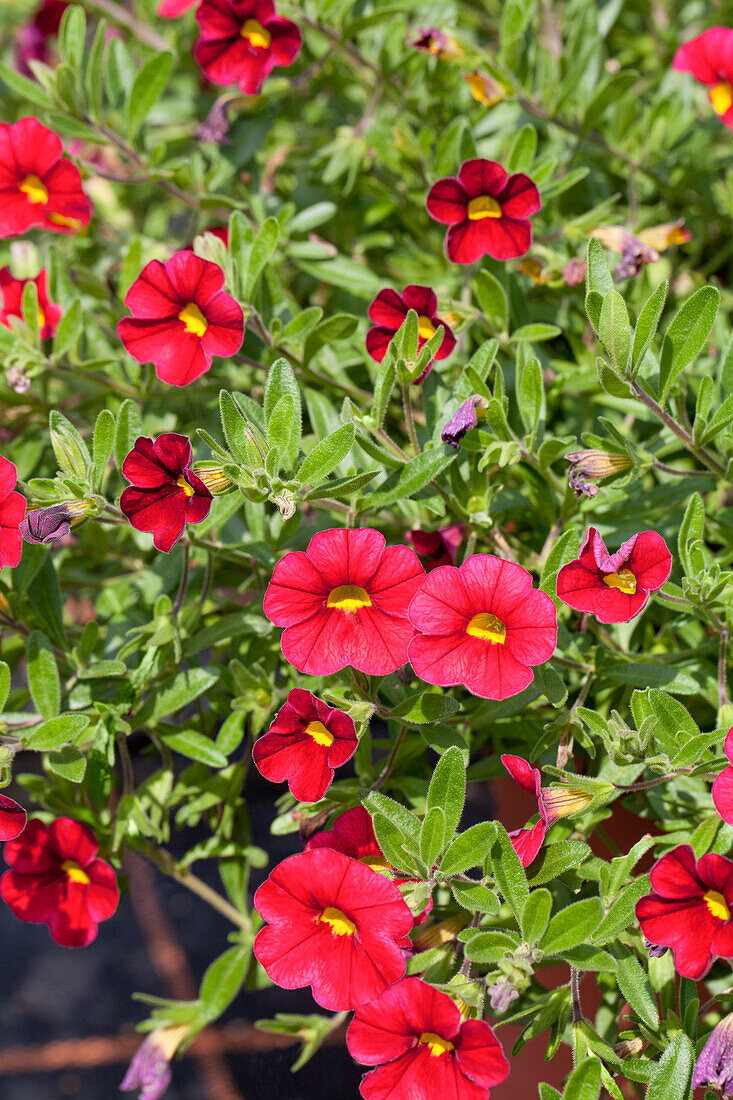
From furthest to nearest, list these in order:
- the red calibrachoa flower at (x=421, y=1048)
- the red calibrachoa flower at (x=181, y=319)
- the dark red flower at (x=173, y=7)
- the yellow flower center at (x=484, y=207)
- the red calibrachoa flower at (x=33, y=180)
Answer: the dark red flower at (x=173, y=7) < the red calibrachoa flower at (x=33, y=180) < the yellow flower center at (x=484, y=207) < the red calibrachoa flower at (x=181, y=319) < the red calibrachoa flower at (x=421, y=1048)

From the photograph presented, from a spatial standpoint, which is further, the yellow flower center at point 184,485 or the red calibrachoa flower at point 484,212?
the red calibrachoa flower at point 484,212

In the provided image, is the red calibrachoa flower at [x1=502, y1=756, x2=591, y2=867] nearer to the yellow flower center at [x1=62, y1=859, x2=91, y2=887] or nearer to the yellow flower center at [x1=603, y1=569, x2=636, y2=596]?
the yellow flower center at [x1=603, y1=569, x2=636, y2=596]

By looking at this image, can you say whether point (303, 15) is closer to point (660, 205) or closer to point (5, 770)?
point (660, 205)

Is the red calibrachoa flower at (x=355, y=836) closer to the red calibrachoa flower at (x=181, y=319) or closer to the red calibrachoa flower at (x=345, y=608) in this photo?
Result: the red calibrachoa flower at (x=345, y=608)

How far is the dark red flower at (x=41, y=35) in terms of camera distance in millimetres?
1800

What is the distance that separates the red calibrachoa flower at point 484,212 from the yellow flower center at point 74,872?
32.3 inches

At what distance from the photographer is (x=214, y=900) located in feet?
3.95

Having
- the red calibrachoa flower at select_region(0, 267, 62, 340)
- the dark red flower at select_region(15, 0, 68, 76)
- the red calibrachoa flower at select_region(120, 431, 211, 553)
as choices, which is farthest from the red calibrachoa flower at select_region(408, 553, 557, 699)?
the dark red flower at select_region(15, 0, 68, 76)

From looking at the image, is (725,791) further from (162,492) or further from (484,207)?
(484,207)

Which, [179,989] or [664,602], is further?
[179,989]

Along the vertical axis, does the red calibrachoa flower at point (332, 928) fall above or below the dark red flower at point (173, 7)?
below

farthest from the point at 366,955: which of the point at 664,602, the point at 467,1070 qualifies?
the point at 664,602

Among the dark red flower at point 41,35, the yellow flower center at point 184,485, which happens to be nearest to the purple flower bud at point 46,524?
the yellow flower center at point 184,485

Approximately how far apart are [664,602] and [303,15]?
96 cm
